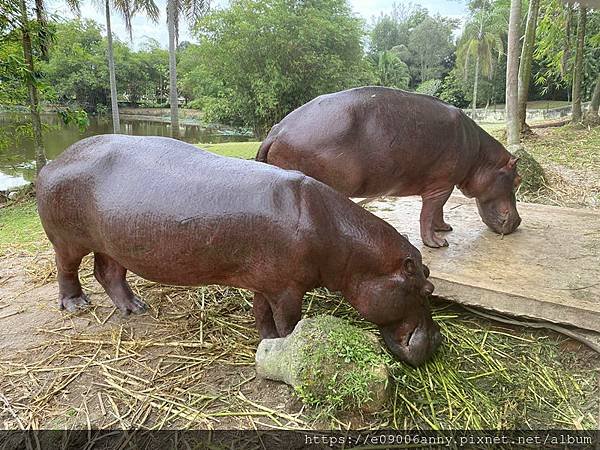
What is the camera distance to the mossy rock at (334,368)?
7.02ft

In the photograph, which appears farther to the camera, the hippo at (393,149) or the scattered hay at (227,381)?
the hippo at (393,149)

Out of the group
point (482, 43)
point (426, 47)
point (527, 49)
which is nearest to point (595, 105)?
point (527, 49)

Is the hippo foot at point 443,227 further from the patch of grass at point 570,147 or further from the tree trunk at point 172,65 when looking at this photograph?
the tree trunk at point 172,65

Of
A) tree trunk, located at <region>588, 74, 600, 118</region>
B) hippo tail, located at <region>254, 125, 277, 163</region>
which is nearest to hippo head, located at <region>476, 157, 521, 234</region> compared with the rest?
hippo tail, located at <region>254, 125, 277, 163</region>

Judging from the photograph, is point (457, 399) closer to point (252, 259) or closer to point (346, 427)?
point (346, 427)

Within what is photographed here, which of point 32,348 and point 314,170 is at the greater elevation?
point 314,170

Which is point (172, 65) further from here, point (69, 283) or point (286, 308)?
point (286, 308)

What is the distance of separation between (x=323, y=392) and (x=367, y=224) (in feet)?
2.90

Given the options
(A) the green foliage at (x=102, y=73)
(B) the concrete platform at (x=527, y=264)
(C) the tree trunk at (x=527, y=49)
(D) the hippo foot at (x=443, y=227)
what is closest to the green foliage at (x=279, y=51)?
(C) the tree trunk at (x=527, y=49)

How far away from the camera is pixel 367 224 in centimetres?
250

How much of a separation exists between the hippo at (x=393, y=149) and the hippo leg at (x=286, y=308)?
4.07 feet

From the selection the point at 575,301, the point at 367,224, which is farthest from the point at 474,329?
the point at 367,224

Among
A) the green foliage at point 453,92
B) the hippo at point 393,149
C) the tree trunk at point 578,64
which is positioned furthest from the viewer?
the green foliage at point 453,92

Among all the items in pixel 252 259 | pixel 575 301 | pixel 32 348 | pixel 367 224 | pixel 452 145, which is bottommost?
pixel 32 348
